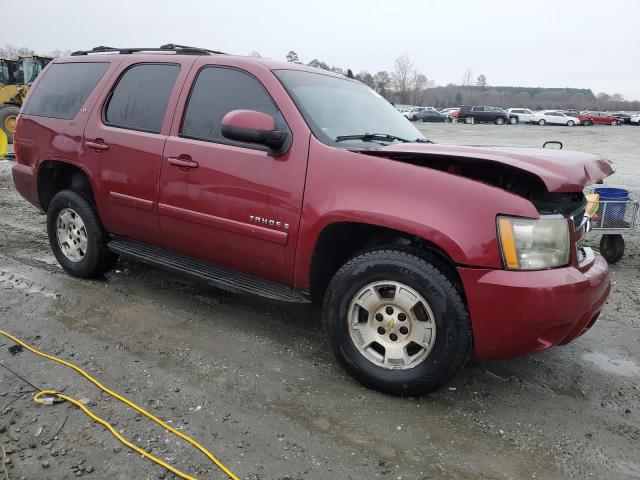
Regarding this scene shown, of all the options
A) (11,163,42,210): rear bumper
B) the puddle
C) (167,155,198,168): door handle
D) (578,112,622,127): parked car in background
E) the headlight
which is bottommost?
the puddle

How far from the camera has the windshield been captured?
3.32m

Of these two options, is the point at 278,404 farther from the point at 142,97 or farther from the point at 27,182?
the point at 27,182

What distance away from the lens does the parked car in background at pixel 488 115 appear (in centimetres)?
4691

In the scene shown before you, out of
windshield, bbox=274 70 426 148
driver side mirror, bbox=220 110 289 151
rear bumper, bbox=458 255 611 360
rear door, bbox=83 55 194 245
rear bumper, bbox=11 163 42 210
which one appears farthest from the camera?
rear bumper, bbox=11 163 42 210

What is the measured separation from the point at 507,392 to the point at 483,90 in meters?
130

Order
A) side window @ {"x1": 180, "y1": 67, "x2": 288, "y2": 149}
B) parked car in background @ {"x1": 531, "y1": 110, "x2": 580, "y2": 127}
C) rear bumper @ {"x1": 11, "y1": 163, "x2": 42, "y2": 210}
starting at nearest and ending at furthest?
side window @ {"x1": 180, "y1": 67, "x2": 288, "y2": 149}
rear bumper @ {"x1": 11, "y1": 163, "x2": 42, "y2": 210}
parked car in background @ {"x1": 531, "y1": 110, "x2": 580, "y2": 127}

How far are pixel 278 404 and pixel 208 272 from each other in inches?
48.3

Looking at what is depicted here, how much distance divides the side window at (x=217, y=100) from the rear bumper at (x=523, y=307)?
171 centimetres

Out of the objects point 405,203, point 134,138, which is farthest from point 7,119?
point 405,203

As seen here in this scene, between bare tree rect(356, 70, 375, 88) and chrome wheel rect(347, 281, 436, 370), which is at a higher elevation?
bare tree rect(356, 70, 375, 88)

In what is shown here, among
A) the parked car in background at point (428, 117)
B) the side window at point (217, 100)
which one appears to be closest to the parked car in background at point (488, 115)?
the parked car in background at point (428, 117)

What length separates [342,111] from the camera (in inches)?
143

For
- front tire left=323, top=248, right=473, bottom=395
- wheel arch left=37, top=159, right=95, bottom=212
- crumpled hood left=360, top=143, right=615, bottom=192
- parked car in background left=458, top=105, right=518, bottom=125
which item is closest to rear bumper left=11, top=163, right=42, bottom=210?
wheel arch left=37, top=159, right=95, bottom=212

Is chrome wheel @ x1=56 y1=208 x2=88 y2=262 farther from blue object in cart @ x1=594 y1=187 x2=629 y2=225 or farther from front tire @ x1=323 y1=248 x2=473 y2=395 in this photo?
blue object in cart @ x1=594 y1=187 x2=629 y2=225
